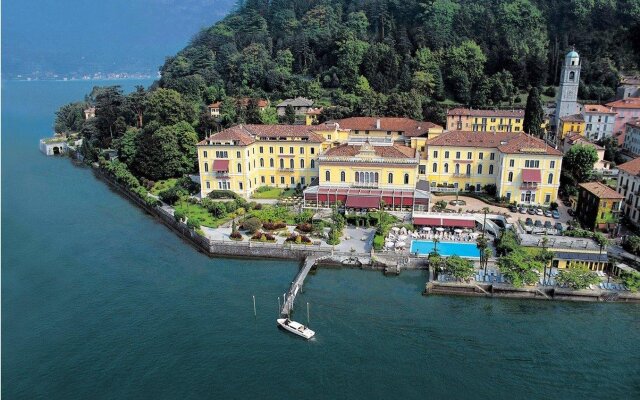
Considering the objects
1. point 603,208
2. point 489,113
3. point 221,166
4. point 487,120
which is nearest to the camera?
point 603,208

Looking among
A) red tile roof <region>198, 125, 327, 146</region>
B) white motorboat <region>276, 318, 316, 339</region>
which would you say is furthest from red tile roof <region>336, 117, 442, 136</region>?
white motorboat <region>276, 318, 316, 339</region>

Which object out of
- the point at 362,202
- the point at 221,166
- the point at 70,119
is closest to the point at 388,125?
the point at 362,202

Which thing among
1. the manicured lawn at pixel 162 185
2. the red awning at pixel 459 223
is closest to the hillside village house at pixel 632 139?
the red awning at pixel 459 223

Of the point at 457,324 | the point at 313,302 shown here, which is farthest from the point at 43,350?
the point at 457,324

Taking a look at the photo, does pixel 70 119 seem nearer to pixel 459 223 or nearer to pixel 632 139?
pixel 459 223

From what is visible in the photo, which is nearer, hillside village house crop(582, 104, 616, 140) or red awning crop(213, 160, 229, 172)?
red awning crop(213, 160, 229, 172)

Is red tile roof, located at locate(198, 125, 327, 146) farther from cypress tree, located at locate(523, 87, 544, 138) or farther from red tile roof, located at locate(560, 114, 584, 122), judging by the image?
red tile roof, located at locate(560, 114, 584, 122)
